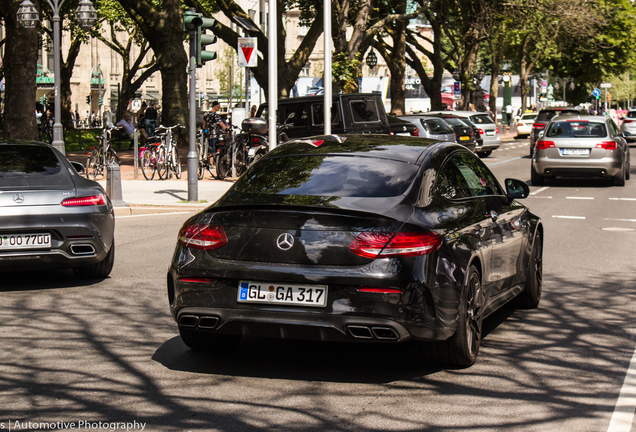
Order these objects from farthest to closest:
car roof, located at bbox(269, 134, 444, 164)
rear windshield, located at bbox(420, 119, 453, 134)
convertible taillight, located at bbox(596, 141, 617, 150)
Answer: rear windshield, located at bbox(420, 119, 453, 134) < convertible taillight, located at bbox(596, 141, 617, 150) < car roof, located at bbox(269, 134, 444, 164)

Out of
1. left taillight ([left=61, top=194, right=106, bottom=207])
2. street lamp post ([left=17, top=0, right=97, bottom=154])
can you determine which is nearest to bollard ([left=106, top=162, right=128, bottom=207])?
→ street lamp post ([left=17, top=0, right=97, bottom=154])

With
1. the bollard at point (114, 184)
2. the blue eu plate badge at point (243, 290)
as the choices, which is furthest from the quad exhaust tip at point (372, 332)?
the bollard at point (114, 184)

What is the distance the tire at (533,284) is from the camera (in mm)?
7436

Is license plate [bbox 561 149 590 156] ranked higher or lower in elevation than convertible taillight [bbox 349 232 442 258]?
lower

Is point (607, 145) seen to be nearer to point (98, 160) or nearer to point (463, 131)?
point (463, 131)

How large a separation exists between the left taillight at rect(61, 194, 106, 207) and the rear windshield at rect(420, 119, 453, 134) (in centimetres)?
1996

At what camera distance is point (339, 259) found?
5117 millimetres

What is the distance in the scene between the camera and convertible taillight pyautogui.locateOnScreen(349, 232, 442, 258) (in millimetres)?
5086

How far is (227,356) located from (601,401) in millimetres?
2406

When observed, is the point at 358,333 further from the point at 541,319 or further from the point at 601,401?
the point at 541,319

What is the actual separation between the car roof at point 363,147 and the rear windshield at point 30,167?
122 inches

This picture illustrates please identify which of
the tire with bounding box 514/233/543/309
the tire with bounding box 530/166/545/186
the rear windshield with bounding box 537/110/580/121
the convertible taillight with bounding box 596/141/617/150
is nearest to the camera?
the tire with bounding box 514/233/543/309

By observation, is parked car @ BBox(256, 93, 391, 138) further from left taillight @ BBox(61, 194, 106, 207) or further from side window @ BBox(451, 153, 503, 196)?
side window @ BBox(451, 153, 503, 196)

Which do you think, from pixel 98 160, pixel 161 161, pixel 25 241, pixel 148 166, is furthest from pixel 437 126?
pixel 25 241
